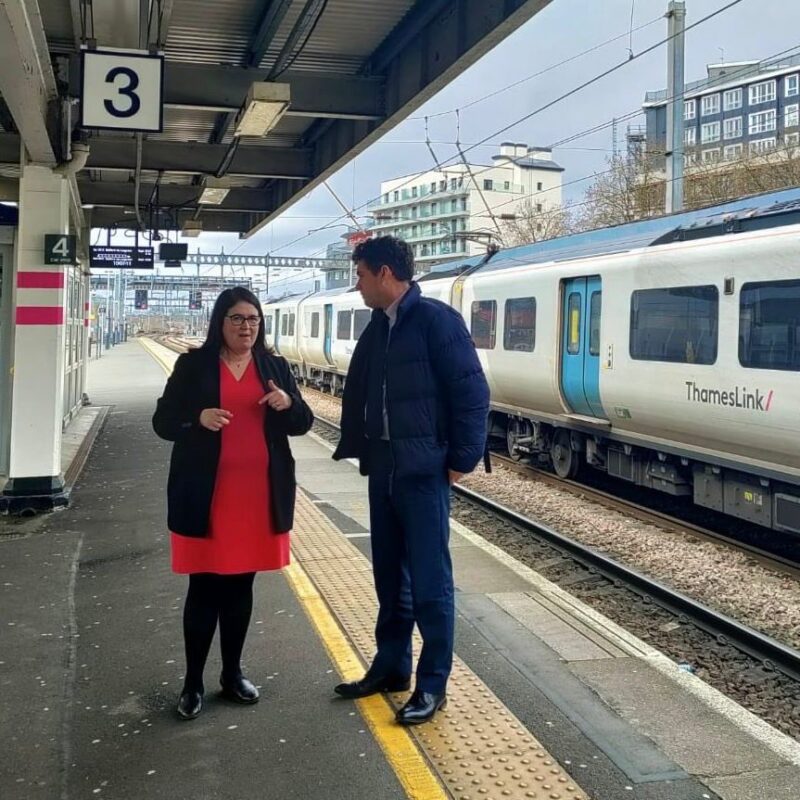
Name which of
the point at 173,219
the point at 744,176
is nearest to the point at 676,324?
the point at 173,219

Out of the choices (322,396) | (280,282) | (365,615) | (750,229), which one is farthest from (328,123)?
(280,282)

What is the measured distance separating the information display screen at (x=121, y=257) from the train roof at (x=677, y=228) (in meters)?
7.50

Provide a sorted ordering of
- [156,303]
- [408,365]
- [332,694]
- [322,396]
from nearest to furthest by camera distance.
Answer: [408,365] → [332,694] → [322,396] → [156,303]

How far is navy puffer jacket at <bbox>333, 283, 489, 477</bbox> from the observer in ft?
11.2

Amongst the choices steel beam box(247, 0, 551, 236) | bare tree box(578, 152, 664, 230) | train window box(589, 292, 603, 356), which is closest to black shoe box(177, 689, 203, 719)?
steel beam box(247, 0, 551, 236)

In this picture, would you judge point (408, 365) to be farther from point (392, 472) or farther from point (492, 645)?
point (492, 645)

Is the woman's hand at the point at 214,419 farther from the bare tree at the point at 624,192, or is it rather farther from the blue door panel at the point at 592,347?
the bare tree at the point at 624,192

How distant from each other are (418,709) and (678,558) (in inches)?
178

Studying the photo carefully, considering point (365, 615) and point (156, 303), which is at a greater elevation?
point (156, 303)

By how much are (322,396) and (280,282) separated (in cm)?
3347

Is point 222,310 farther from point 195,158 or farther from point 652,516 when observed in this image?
point 195,158

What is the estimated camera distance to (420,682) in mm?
3545

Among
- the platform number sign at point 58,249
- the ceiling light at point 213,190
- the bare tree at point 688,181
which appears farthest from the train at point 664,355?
the bare tree at point 688,181

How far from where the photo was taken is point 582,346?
401 inches
